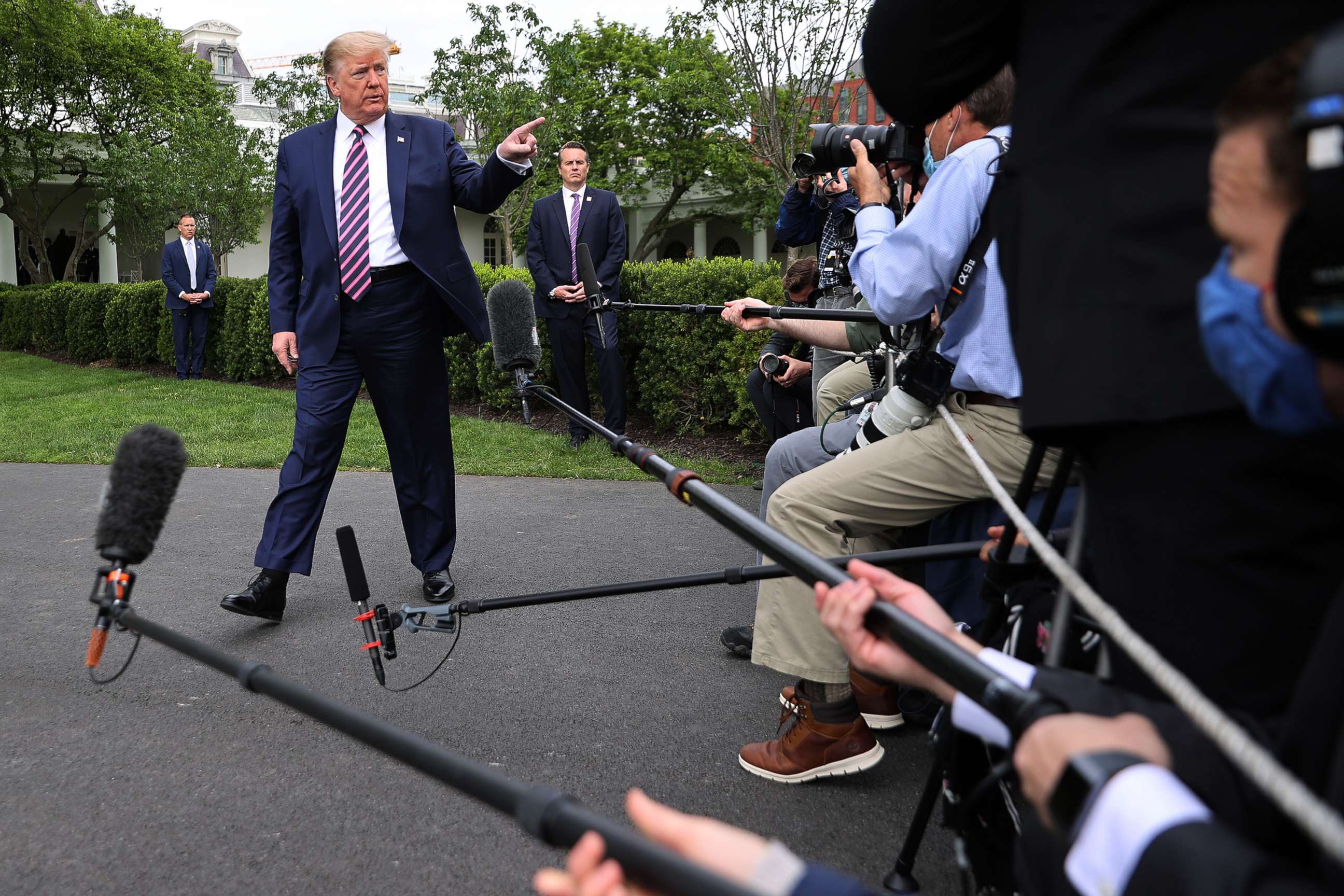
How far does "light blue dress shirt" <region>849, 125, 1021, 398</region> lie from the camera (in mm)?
2777

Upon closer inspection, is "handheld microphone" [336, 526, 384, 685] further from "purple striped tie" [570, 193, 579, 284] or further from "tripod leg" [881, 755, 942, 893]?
"purple striped tie" [570, 193, 579, 284]

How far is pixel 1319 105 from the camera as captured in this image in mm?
931

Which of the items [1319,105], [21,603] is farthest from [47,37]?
[1319,105]

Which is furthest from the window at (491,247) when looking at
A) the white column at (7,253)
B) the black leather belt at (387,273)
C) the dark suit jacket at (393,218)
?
the black leather belt at (387,273)

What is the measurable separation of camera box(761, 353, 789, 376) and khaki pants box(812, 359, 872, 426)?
1.51 meters

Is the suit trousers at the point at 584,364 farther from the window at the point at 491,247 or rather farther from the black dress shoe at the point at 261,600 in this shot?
the window at the point at 491,247

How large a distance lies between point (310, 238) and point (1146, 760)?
453cm

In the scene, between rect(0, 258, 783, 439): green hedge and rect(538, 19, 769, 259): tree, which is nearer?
rect(0, 258, 783, 439): green hedge

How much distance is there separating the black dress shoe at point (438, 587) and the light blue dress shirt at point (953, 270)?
2808mm

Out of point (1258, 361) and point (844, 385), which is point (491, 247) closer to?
point (844, 385)

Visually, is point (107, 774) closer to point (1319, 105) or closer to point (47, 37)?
point (1319, 105)

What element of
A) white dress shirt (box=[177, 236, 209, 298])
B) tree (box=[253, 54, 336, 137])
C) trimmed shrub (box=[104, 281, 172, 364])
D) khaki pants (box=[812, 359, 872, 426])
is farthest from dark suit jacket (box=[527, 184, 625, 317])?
tree (box=[253, 54, 336, 137])

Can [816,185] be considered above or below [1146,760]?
above

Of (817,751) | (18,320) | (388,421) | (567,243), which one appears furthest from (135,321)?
(817,751)
